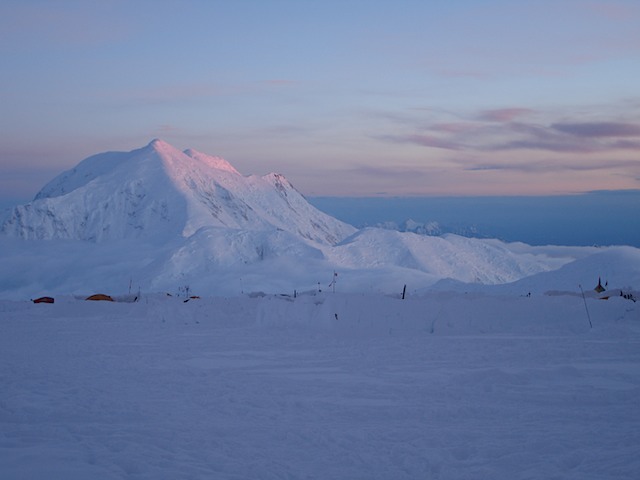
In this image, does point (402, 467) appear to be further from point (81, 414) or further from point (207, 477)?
point (81, 414)

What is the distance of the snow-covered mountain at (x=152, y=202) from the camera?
7825cm

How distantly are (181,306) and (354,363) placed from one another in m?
12.2

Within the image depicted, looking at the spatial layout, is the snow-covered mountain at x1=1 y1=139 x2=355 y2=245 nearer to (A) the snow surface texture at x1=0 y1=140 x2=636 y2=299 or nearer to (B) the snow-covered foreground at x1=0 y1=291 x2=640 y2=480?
(A) the snow surface texture at x1=0 y1=140 x2=636 y2=299

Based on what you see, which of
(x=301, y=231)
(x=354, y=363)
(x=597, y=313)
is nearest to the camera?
(x=354, y=363)

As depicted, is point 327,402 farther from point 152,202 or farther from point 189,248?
point 152,202

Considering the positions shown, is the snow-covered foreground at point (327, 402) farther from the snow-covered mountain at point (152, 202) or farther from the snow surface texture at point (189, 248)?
the snow-covered mountain at point (152, 202)

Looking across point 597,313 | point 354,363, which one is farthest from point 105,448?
point 597,313

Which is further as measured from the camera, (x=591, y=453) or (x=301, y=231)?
(x=301, y=231)

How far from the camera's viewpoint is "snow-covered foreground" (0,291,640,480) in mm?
6434

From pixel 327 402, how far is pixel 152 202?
74719 millimetres

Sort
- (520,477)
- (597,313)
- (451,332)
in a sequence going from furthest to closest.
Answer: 1. (597,313)
2. (451,332)
3. (520,477)

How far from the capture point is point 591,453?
21.8ft

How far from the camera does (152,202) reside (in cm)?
8075

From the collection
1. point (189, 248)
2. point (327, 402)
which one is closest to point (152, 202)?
point (189, 248)
